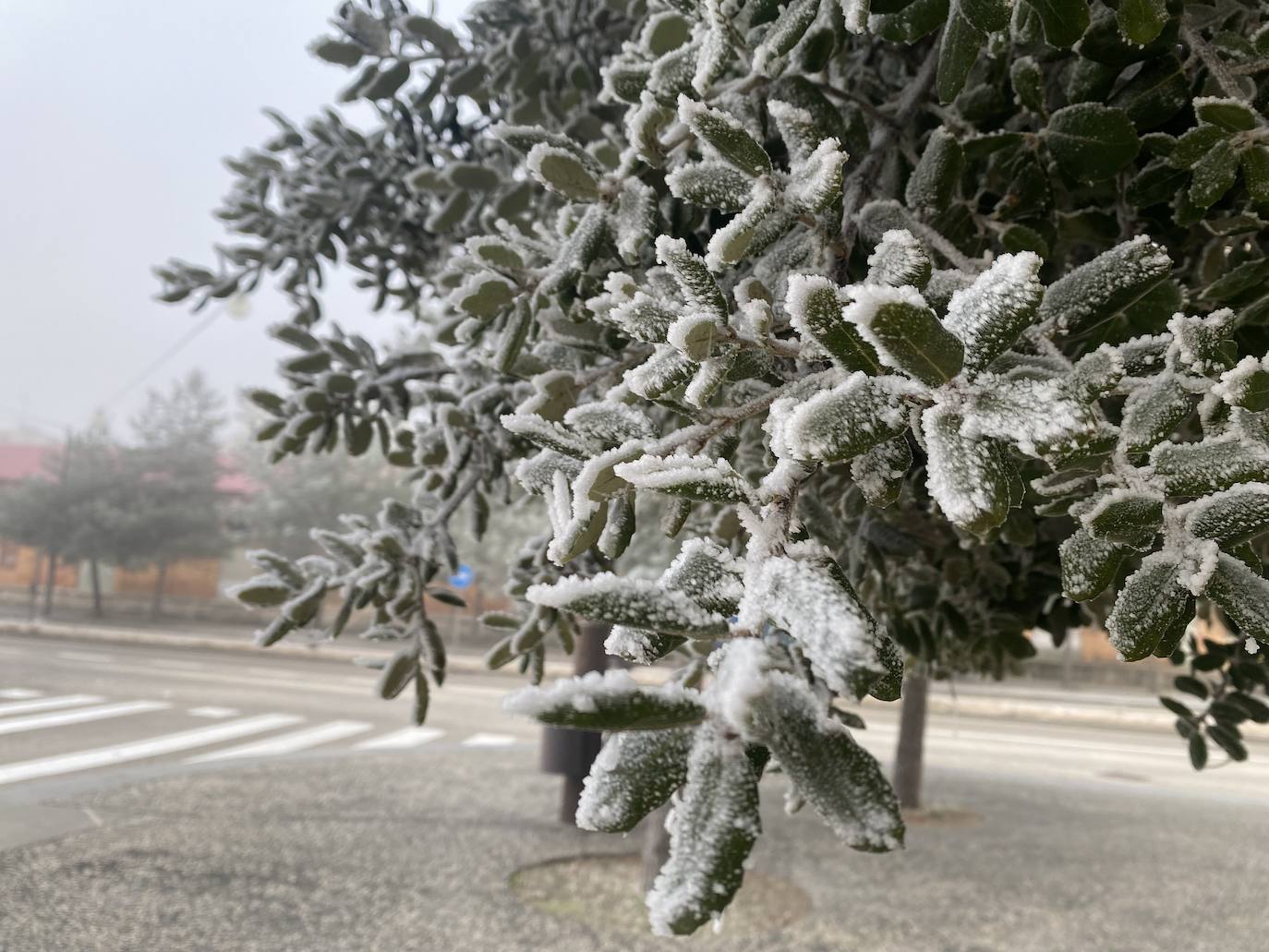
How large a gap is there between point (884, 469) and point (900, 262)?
141mm

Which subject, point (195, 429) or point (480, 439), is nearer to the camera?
point (480, 439)

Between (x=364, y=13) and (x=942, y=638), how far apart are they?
184 cm

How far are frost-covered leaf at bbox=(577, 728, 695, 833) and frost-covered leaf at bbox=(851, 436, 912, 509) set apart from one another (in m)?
0.26

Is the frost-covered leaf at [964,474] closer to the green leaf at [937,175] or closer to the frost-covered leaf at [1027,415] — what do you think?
the frost-covered leaf at [1027,415]

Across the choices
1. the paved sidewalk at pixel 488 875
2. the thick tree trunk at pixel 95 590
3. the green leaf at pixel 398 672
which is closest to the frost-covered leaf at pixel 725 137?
the green leaf at pixel 398 672

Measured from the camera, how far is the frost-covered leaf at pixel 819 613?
1.35ft

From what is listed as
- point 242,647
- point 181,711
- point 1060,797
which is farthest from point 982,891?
point 242,647

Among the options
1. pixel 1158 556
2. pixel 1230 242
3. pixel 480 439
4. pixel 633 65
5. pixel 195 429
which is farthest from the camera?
pixel 195 429

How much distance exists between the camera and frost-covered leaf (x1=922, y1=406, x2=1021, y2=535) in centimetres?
47

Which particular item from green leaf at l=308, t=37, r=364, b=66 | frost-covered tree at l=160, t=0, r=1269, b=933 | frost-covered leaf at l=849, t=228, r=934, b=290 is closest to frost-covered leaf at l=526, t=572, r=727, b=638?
frost-covered tree at l=160, t=0, r=1269, b=933

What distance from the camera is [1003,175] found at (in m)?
1.11

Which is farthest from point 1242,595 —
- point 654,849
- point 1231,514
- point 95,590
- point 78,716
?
point 95,590

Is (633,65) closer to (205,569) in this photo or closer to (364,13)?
(364,13)

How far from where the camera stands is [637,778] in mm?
447
